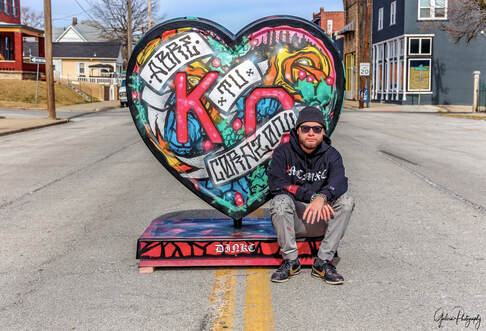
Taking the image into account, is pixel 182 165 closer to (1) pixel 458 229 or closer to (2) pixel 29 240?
(2) pixel 29 240

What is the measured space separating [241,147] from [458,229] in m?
2.76

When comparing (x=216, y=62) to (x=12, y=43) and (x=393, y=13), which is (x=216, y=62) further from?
(x=12, y=43)

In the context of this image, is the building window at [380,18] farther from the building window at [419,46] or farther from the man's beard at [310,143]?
the man's beard at [310,143]

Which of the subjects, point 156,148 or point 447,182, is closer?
point 156,148

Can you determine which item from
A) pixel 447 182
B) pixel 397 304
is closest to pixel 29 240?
pixel 397 304

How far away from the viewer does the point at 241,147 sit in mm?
5438

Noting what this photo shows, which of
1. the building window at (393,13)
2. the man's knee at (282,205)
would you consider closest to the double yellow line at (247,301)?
the man's knee at (282,205)

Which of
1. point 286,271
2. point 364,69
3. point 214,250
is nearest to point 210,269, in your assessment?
point 214,250

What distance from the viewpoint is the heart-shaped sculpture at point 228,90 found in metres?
5.26

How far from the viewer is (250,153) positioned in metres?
5.43

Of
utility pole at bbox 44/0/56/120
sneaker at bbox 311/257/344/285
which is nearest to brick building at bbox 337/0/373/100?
utility pole at bbox 44/0/56/120

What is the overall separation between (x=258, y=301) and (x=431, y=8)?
42784mm

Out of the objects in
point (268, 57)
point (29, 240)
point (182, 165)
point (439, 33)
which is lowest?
point (29, 240)

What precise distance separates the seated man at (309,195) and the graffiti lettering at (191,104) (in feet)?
2.30
